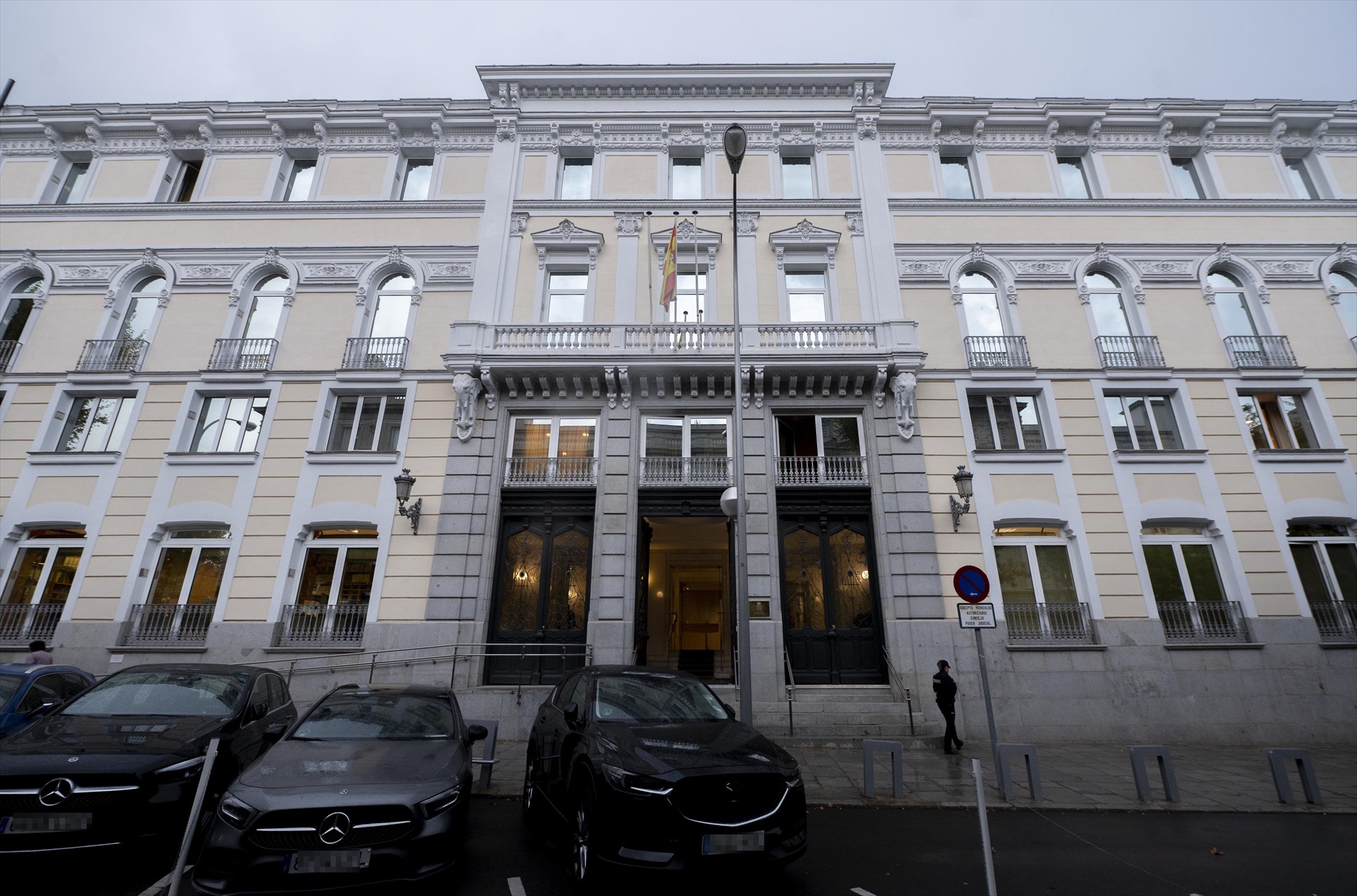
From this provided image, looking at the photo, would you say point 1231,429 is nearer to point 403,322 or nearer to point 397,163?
point 403,322

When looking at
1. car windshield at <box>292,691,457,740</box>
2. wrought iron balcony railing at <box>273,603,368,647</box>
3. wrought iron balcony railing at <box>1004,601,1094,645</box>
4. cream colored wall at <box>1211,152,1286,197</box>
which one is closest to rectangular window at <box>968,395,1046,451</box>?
wrought iron balcony railing at <box>1004,601,1094,645</box>

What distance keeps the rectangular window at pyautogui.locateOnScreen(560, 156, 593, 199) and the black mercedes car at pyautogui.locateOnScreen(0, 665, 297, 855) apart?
15874 millimetres

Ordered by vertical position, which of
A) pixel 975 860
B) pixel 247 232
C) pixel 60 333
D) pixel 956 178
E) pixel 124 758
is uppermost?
pixel 956 178

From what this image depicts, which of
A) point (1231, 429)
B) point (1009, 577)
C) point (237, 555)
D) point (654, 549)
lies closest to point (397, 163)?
point (237, 555)

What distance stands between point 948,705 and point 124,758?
40.5 ft

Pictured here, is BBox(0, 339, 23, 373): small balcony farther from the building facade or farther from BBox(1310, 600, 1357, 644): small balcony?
BBox(1310, 600, 1357, 644): small balcony

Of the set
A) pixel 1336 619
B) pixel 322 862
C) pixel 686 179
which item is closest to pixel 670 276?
pixel 686 179

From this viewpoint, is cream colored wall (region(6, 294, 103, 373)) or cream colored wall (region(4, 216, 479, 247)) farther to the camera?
cream colored wall (region(4, 216, 479, 247))

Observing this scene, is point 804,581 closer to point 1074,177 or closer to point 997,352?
point 997,352

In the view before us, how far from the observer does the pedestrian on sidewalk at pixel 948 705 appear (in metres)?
11.3

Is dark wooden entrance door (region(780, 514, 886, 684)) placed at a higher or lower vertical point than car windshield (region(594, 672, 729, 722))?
higher

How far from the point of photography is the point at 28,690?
792 centimetres

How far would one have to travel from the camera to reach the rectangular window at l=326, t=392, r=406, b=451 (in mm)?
15609

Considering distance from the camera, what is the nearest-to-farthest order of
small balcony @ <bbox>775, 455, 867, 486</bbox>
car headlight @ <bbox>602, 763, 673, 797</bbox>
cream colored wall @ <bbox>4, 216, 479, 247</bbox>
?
car headlight @ <bbox>602, 763, 673, 797</bbox>
small balcony @ <bbox>775, 455, 867, 486</bbox>
cream colored wall @ <bbox>4, 216, 479, 247</bbox>
